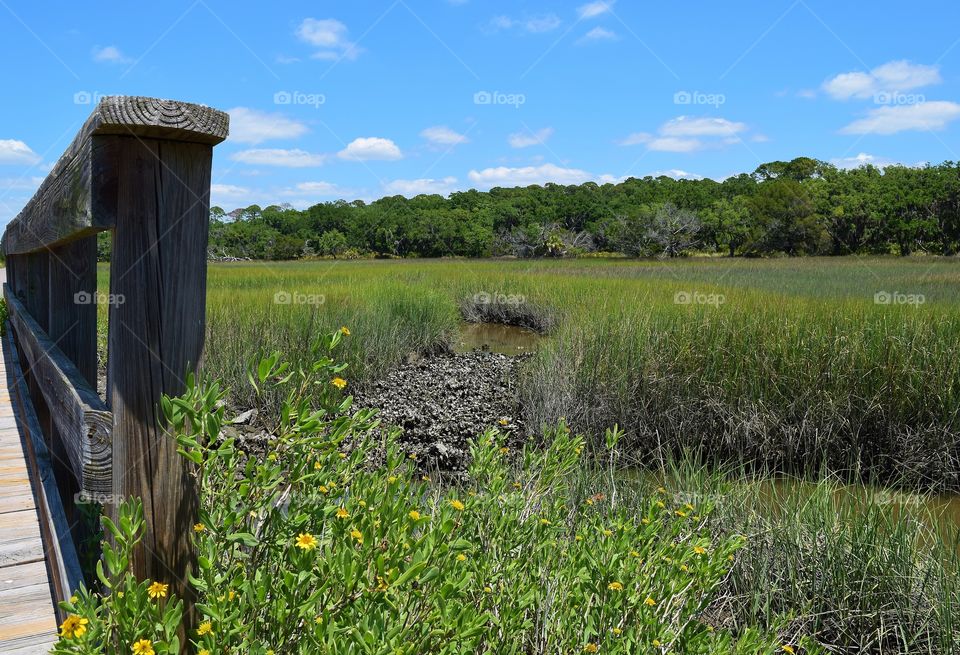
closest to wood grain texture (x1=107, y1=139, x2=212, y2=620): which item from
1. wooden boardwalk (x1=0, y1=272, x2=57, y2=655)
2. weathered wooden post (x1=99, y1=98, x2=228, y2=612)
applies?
weathered wooden post (x1=99, y1=98, x2=228, y2=612)

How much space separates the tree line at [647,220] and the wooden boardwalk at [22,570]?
178ft

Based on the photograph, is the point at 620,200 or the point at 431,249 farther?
the point at 620,200

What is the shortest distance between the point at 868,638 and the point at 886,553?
40 cm

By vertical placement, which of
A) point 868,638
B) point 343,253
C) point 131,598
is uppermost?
point 343,253

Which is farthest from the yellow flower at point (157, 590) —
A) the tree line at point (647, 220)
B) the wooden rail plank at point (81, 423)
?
the tree line at point (647, 220)

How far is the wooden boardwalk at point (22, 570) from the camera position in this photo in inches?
76.0

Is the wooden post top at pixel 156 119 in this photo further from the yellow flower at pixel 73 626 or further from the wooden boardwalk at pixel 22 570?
the wooden boardwalk at pixel 22 570

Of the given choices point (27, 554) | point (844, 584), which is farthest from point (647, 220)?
point (27, 554)

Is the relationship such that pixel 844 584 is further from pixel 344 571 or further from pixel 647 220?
pixel 647 220

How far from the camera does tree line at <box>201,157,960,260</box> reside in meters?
49.6

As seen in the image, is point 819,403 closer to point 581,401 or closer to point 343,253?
point 581,401

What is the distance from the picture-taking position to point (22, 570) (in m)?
2.33

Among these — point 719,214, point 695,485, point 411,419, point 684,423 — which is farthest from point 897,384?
point 719,214

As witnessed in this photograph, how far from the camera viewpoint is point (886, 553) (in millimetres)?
3115
